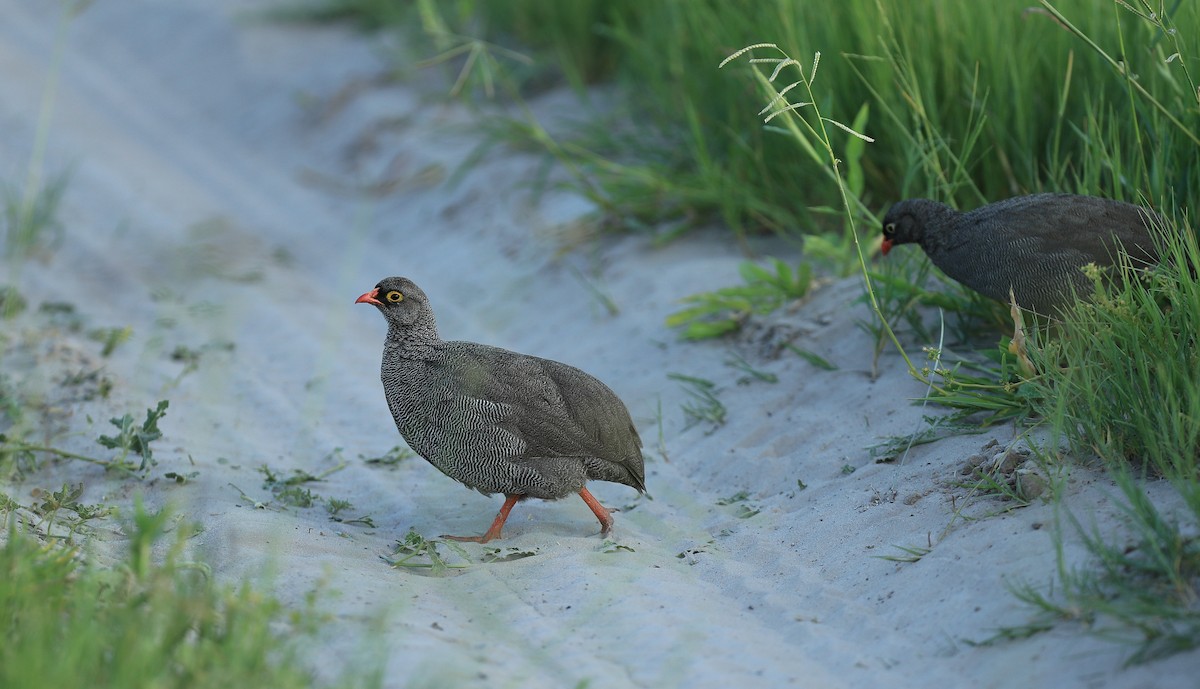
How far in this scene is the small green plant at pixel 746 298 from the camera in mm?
6316

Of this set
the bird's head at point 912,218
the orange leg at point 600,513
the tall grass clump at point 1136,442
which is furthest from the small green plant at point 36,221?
the tall grass clump at point 1136,442

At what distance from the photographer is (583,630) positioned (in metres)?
3.89

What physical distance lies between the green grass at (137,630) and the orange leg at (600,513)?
5.21 feet

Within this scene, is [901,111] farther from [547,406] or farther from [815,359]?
[547,406]

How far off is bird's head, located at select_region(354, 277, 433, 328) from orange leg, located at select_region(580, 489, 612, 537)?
987 millimetres

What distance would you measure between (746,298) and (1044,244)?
1902 millimetres

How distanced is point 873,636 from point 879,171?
3489mm

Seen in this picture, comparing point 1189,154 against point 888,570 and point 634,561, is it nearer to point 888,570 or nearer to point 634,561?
point 888,570

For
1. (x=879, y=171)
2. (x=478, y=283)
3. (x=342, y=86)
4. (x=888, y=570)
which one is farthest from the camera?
(x=342, y=86)

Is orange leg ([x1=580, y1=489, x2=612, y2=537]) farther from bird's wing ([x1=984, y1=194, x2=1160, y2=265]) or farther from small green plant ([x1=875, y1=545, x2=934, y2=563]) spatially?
bird's wing ([x1=984, y1=194, x2=1160, y2=265])

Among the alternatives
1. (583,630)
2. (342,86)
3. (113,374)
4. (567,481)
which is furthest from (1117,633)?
(342,86)

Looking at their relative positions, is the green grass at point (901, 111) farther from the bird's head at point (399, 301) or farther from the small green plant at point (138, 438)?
the small green plant at point (138, 438)

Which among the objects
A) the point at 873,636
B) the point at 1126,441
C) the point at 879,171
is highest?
the point at 879,171

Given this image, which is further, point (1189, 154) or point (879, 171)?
point (879, 171)
